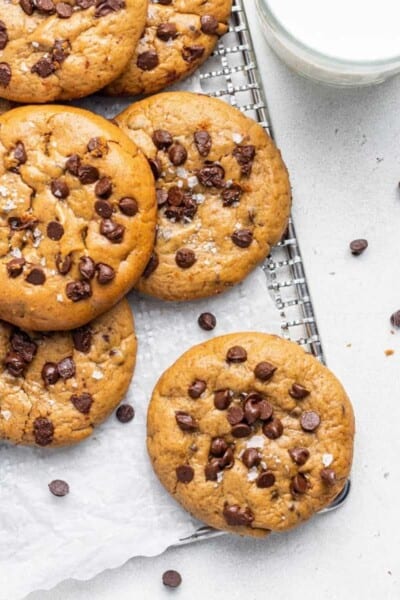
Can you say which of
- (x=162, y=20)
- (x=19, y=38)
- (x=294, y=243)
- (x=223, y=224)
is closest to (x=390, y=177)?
(x=294, y=243)

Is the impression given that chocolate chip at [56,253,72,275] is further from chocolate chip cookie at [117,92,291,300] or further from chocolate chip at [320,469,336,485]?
chocolate chip at [320,469,336,485]

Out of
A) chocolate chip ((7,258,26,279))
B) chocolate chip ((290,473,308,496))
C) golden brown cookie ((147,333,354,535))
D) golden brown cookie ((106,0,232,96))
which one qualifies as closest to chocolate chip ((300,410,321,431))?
golden brown cookie ((147,333,354,535))

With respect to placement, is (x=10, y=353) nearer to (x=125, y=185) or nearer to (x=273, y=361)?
(x=125, y=185)

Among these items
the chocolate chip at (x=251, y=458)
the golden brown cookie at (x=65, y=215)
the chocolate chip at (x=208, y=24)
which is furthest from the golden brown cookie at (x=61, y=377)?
the chocolate chip at (x=208, y=24)

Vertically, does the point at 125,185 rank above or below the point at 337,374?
above

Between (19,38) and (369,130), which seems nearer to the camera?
(19,38)

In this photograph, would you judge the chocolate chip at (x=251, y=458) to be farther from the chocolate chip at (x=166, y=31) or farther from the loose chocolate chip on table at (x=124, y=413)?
the chocolate chip at (x=166, y=31)
